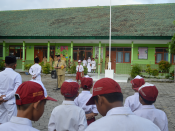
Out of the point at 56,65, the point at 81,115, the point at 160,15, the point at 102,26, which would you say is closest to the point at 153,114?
the point at 81,115

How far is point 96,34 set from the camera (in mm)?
16797

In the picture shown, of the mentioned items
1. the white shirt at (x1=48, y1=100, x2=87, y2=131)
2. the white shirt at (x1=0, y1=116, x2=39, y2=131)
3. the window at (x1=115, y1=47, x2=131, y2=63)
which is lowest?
the white shirt at (x1=48, y1=100, x2=87, y2=131)

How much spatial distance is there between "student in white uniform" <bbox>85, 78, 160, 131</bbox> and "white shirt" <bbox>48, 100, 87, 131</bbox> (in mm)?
977

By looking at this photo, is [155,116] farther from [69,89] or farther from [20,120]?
[20,120]

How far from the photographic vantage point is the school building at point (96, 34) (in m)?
16.7

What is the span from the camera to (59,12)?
2239 centimetres

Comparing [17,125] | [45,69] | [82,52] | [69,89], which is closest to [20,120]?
[17,125]

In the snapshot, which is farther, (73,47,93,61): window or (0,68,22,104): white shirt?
(73,47,93,61): window

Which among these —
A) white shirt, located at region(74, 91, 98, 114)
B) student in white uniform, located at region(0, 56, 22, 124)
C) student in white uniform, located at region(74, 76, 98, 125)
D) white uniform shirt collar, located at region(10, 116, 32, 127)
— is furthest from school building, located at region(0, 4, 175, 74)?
white uniform shirt collar, located at region(10, 116, 32, 127)

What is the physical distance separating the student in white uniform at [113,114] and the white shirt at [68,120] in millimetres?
977

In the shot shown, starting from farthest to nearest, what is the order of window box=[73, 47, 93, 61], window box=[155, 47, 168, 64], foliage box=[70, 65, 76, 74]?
window box=[73, 47, 93, 61] → window box=[155, 47, 168, 64] → foliage box=[70, 65, 76, 74]

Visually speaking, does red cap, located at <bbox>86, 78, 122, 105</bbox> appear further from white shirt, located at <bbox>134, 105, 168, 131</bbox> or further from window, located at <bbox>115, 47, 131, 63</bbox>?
window, located at <bbox>115, 47, 131, 63</bbox>

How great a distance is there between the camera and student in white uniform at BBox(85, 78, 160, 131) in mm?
1276

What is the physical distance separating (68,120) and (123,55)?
1684 cm
